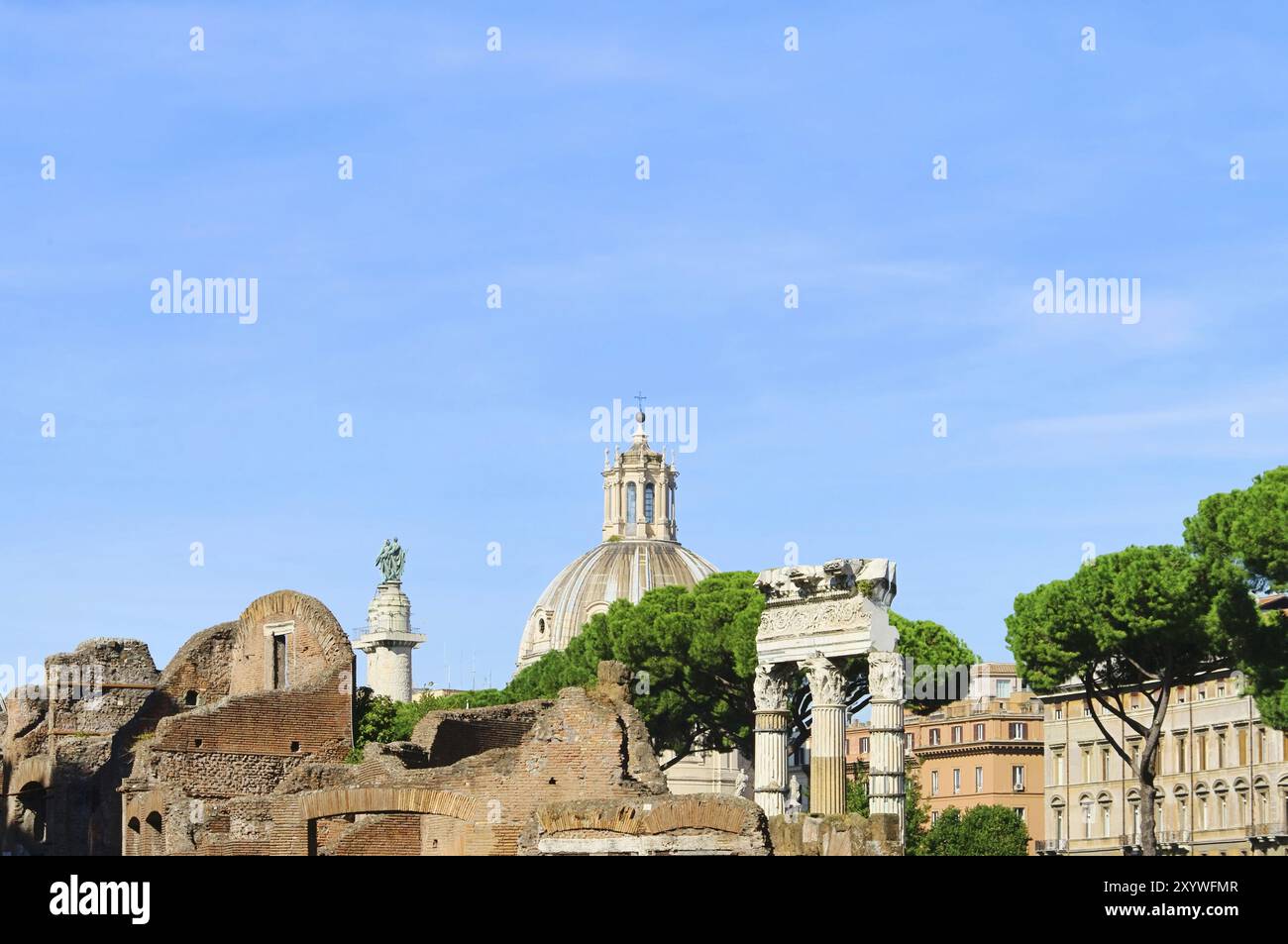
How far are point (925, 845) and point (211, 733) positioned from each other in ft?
132

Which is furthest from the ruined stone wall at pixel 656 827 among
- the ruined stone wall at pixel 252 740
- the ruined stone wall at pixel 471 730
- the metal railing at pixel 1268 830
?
the metal railing at pixel 1268 830

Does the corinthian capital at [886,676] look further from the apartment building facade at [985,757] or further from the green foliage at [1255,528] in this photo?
the apartment building facade at [985,757]

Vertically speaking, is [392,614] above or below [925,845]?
above

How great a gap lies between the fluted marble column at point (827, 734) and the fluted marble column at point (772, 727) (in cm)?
123

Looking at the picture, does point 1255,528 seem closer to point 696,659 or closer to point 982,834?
point 696,659

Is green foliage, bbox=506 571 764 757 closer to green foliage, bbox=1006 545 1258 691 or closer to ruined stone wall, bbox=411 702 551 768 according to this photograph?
green foliage, bbox=1006 545 1258 691

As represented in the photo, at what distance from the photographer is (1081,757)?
252 feet

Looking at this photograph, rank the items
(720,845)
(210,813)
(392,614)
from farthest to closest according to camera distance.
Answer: (392,614), (210,813), (720,845)

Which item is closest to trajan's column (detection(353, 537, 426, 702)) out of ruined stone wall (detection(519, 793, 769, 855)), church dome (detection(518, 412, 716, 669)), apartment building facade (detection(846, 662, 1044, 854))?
church dome (detection(518, 412, 716, 669))

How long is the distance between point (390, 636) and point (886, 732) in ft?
270

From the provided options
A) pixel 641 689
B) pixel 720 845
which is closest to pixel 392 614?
pixel 641 689

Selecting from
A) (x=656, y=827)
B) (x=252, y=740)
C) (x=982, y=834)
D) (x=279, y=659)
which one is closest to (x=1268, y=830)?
(x=982, y=834)
